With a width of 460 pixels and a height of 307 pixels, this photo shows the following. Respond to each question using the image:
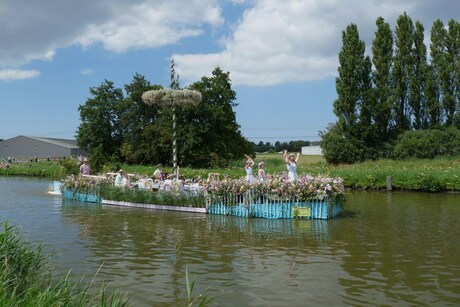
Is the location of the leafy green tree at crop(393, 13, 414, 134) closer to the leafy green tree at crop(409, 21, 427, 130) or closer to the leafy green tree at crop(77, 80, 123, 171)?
the leafy green tree at crop(409, 21, 427, 130)

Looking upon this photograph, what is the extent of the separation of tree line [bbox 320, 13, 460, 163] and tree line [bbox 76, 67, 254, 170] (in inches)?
421

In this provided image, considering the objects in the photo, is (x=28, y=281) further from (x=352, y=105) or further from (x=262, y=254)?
(x=352, y=105)

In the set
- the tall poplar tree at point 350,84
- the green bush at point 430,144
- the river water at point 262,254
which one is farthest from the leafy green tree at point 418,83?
the river water at point 262,254

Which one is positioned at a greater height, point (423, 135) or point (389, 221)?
point (423, 135)

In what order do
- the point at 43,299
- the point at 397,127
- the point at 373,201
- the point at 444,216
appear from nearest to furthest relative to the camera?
1. the point at 43,299
2. the point at 444,216
3. the point at 373,201
4. the point at 397,127

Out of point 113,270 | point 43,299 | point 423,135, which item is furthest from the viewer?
point 423,135

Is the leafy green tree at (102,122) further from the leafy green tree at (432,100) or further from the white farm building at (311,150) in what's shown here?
the white farm building at (311,150)

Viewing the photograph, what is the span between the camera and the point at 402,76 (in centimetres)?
4909

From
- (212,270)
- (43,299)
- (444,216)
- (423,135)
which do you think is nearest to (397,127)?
(423,135)

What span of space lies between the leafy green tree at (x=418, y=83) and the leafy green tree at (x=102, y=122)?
102ft

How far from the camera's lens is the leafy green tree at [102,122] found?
170 feet

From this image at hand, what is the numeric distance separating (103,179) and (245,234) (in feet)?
41.2

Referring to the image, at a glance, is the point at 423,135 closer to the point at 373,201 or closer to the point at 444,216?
the point at 373,201

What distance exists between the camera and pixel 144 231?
15203 mm
